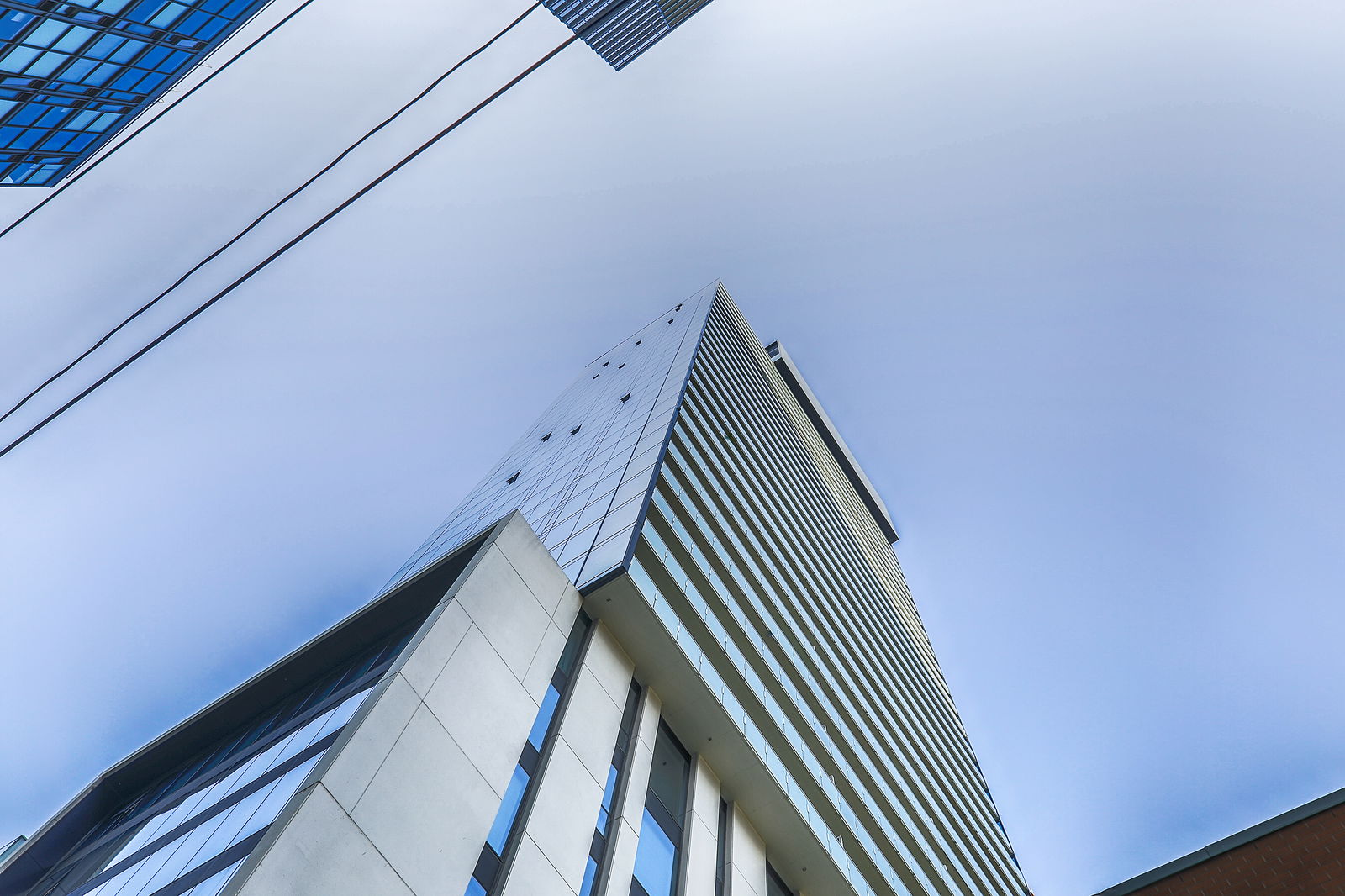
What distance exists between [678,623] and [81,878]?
50.0 feet

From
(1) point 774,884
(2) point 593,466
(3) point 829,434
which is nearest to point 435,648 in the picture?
(1) point 774,884

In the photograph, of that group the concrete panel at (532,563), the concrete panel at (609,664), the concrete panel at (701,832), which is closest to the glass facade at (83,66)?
the concrete panel at (532,563)

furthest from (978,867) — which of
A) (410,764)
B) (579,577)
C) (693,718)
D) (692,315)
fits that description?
(692,315)

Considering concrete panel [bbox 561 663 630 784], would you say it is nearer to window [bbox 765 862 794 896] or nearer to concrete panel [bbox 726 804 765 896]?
concrete panel [bbox 726 804 765 896]

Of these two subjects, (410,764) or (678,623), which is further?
(678,623)

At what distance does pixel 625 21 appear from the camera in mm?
101062

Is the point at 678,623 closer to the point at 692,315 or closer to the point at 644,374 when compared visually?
the point at 644,374

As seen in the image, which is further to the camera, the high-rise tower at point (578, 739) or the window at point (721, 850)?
the window at point (721, 850)

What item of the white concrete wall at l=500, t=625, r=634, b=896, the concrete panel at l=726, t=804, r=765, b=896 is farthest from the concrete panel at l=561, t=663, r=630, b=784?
the concrete panel at l=726, t=804, r=765, b=896

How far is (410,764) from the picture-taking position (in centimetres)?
1343

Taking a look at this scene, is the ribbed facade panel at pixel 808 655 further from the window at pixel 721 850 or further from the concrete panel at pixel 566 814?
the concrete panel at pixel 566 814

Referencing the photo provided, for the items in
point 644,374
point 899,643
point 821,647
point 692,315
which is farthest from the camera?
point 692,315

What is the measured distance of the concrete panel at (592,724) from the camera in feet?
57.2

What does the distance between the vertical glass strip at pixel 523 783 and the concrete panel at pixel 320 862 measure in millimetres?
1804
